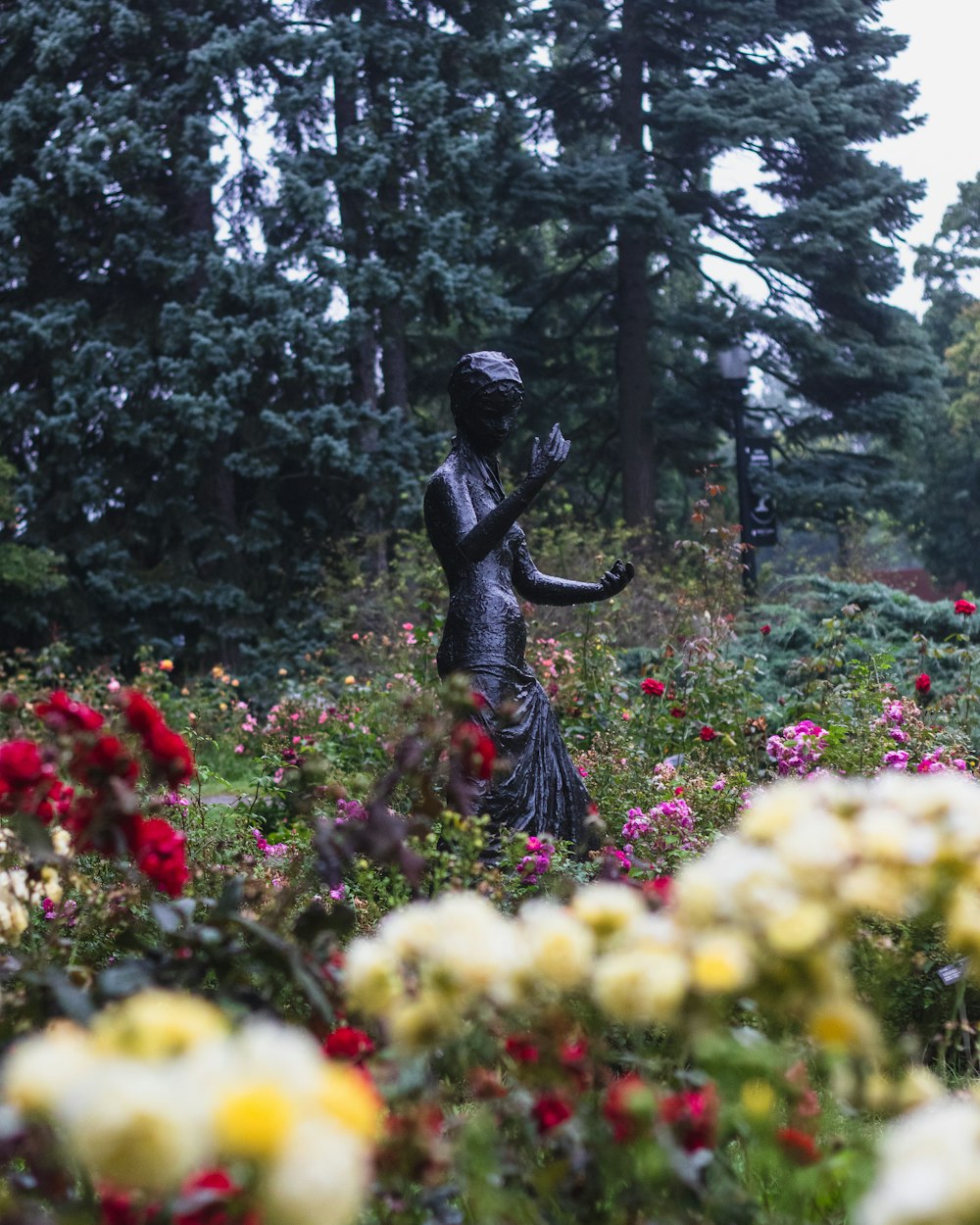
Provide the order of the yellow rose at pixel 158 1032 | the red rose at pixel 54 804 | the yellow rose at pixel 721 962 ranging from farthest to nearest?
the red rose at pixel 54 804 → the yellow rose at pixel 721 962 → the yellow rose at pixel 158 1032

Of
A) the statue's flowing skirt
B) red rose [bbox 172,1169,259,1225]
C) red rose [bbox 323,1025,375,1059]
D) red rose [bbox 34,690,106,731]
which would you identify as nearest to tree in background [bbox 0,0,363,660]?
the statue's flowing skirt

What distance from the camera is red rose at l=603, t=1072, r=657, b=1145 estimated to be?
1.31 metres

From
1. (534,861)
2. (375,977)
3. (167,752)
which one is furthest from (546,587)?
(375,977)

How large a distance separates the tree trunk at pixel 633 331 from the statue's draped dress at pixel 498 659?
40.3 feet

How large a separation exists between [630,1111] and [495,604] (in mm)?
3453

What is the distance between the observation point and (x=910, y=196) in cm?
1705

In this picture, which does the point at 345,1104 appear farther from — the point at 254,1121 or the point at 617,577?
the point at 617,577

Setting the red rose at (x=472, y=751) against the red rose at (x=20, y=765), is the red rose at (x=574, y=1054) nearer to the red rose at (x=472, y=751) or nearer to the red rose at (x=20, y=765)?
the red rose at (x=472, y=751)

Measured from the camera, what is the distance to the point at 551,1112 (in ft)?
4.89

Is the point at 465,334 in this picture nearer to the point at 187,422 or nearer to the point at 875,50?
the point at 187,422

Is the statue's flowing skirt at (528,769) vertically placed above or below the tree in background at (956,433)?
below

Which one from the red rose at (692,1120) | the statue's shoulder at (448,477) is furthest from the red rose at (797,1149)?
the statue's shoulder at (448,477)

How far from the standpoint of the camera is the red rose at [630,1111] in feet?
4.29

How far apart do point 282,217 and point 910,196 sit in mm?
8467
